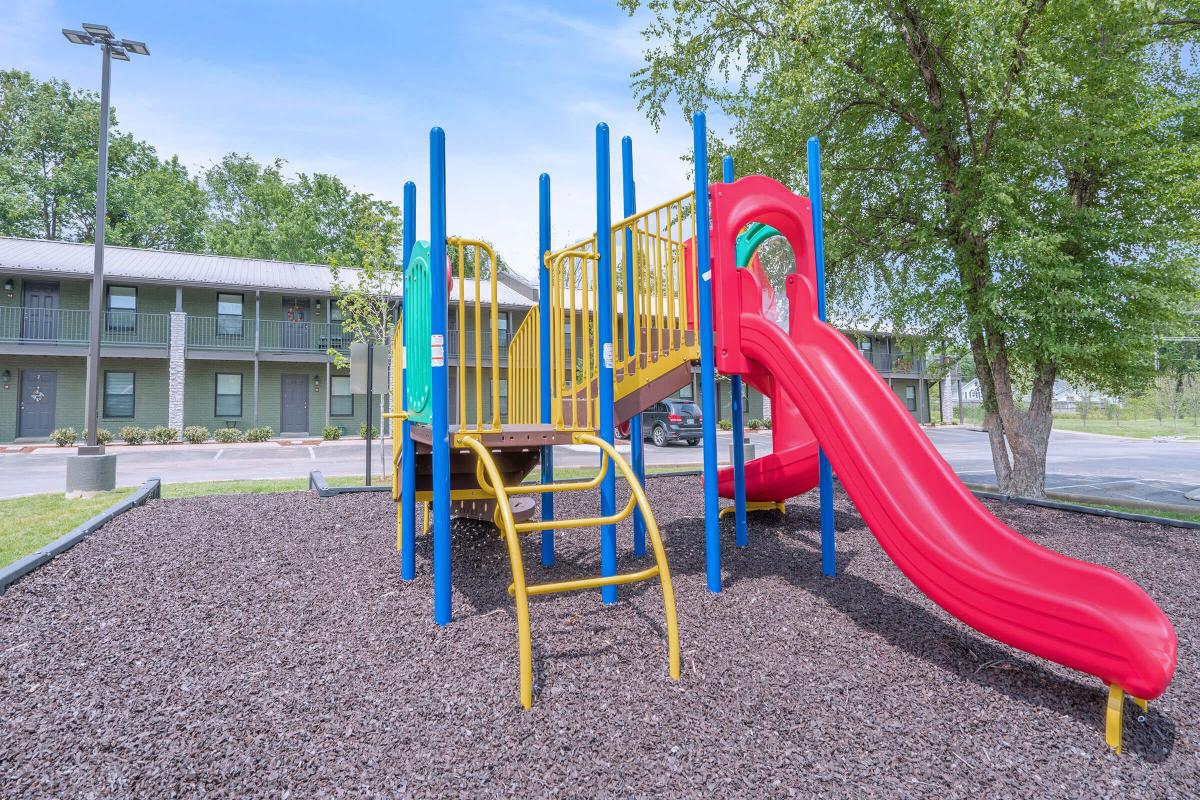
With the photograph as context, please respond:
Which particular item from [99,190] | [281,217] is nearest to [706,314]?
[99,190]

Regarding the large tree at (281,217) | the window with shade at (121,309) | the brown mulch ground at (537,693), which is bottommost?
the brown mulch ground at (537,693)

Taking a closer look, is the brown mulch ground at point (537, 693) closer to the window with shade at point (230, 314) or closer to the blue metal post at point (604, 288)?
the blue metal post at point (604, 288)

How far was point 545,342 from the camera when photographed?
4.37 meters

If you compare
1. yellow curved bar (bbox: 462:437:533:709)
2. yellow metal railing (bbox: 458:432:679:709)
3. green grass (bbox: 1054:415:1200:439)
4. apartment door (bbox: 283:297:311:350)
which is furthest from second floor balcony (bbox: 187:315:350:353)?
green grass (bbox: 1054:415:1200:439)

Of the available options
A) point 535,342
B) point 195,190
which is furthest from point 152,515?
point 195,190

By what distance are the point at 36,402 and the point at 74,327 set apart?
274 cm

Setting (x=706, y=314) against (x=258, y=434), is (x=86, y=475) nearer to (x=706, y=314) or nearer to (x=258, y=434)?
(x=706, y=314)

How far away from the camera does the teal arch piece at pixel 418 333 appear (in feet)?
13.0

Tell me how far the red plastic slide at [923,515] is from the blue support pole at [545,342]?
1278 mm

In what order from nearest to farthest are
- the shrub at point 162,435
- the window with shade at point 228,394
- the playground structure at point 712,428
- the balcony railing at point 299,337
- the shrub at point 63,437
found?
the playground structure at point 712,428
the shrub at point 63,437
the shrub at point 162,435
the window with shade at point 228,394
the balcony railing at point 299,337

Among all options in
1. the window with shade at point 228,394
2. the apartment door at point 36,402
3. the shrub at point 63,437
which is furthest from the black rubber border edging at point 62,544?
the apartment door at point 36,402

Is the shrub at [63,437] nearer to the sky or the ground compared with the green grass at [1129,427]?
nearer to the sky

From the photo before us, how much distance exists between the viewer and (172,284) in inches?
802

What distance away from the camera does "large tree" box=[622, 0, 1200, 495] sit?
6.62 meters
